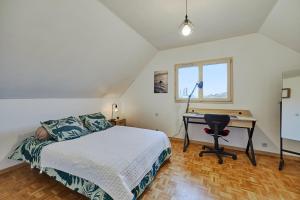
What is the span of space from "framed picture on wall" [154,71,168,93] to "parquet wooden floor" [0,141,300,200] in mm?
1997

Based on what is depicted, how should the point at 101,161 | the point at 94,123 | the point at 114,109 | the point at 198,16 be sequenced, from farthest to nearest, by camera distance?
the point at 114,109, the point at 94,123, the point at 198,16, the point at 101,161

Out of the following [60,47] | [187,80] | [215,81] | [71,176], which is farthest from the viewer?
[187,80]

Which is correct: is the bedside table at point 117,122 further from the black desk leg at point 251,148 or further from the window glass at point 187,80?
the black desk leg at point 251,148

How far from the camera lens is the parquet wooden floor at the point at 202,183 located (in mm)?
1780

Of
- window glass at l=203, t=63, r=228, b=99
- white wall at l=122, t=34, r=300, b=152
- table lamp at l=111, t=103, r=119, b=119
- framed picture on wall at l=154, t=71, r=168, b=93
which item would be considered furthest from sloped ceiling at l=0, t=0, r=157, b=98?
window glass at l=203, t=63, r=228, b=99

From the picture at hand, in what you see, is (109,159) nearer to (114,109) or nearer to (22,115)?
(22,115)

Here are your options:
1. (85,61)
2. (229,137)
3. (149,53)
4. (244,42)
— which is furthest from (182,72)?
(85,61)

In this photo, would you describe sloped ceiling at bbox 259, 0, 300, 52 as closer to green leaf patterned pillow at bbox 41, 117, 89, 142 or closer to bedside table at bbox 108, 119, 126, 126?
green leaf patterned pillow at bbox 41, 117, 89, 142

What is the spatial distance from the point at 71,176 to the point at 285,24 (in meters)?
3.71

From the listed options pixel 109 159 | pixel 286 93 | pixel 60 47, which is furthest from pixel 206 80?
pixel 60 47

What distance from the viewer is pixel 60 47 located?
2199mm

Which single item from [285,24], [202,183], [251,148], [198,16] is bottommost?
[202,183]

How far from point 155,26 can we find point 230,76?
1981 mm

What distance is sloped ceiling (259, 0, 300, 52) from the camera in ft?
6.30
